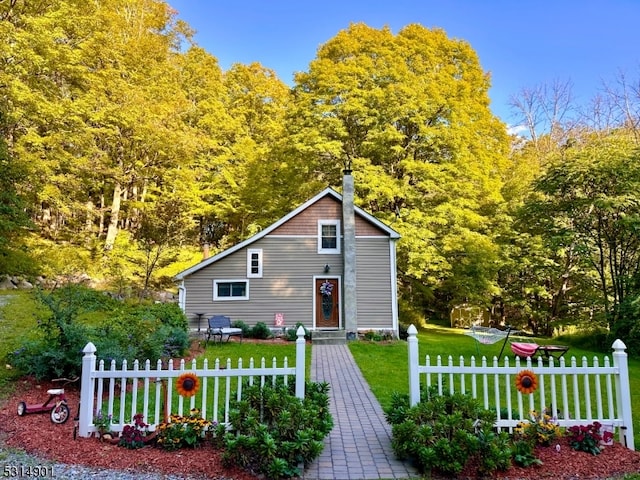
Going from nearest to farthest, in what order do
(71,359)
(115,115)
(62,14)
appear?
(71,359) → (62,14) → (115,115)

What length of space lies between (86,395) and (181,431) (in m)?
1.14

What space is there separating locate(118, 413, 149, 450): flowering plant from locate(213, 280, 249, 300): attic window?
34.5 ft

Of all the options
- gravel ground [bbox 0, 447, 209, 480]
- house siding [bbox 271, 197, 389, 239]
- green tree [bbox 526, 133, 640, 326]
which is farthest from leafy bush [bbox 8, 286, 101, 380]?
green tree [bbox 526, 133, 640, 326]

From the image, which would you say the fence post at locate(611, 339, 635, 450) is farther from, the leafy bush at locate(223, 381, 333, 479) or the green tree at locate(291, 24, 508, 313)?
the green tree at locate(291, 24, 508, 313)

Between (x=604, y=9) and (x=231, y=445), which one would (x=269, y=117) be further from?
(x=231, y=445)

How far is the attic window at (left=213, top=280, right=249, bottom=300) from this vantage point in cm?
1487

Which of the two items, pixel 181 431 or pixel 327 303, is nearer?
pixel 181 431

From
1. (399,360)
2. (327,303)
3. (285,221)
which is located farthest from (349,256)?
(399,360)

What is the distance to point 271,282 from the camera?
15.1 m

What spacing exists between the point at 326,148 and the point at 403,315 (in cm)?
872

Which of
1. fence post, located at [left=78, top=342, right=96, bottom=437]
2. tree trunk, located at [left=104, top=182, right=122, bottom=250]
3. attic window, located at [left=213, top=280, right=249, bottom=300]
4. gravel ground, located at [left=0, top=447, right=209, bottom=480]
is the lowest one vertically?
gravel ground, located at [left=0, top=447, right=209, bottom=480]

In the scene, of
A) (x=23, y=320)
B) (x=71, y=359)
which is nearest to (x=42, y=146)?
(x=23, y=320)

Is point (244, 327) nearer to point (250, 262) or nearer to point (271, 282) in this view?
point (271, 282)

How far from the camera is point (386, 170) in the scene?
59.6 ft
